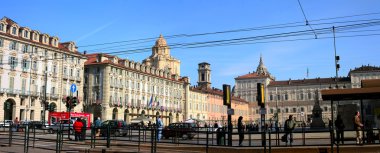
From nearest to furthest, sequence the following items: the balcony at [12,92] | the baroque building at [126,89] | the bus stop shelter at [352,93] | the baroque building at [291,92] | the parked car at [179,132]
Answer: the parked car at [179,132], the bus stop shelter at [352,93], the balcony at [12,92], the baroque building at [126,89], the baroque building at [291,92]

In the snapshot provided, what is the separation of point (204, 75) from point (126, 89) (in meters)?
57.6

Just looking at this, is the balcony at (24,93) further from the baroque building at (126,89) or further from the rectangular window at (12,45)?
the baroque building at (126,89)

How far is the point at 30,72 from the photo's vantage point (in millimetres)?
68500

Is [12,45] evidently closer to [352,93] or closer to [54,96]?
[54,96]

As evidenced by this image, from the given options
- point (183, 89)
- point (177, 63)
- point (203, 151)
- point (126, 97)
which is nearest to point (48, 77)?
point (126, 97)

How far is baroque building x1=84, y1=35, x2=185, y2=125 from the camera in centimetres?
8494

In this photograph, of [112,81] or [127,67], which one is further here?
[127,67]

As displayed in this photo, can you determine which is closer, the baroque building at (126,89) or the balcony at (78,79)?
the balcony at (78,79)

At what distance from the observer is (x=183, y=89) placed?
120 metres

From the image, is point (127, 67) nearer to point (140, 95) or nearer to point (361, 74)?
point (140, 95)

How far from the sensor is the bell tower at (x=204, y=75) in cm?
14538

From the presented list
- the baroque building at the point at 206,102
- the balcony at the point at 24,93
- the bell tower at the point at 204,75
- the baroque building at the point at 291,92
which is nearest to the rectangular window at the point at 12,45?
the balcony at the point at 24,93

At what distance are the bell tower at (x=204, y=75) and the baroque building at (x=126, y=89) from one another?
29.8 metres

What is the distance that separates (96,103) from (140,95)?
48.9 ft
